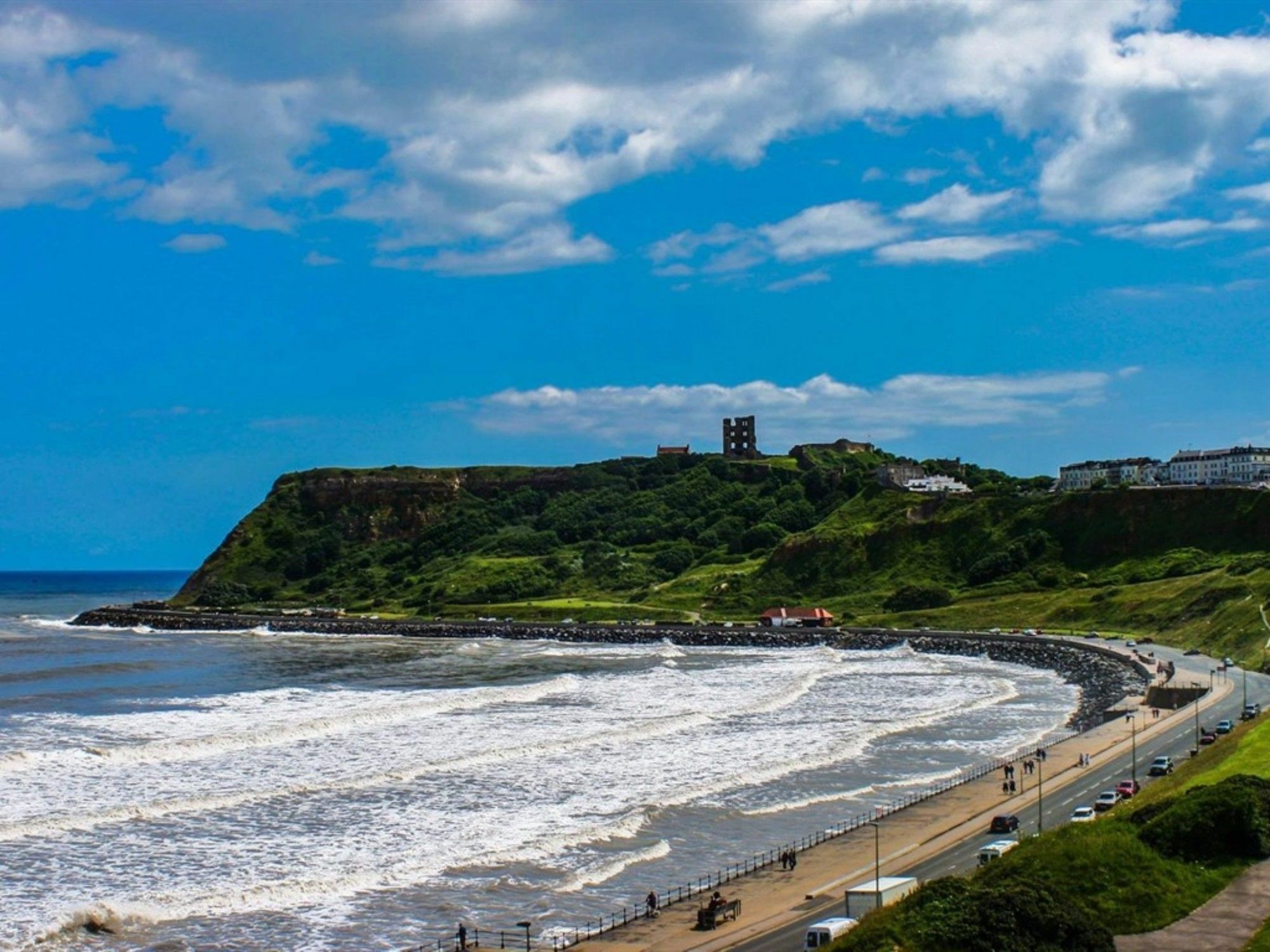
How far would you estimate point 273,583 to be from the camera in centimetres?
19175

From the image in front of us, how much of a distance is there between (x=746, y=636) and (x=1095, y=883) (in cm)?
8922

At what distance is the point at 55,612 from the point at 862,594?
380ft

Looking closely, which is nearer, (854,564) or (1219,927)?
(1219,927)

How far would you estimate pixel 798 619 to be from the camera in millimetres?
119500

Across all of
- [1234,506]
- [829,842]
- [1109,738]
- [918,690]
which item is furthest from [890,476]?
[829,842]

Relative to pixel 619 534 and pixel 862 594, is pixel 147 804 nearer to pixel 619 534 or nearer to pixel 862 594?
pixel 862 594

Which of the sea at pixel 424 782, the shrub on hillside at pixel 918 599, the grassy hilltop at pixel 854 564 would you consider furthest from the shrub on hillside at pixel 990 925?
the shrub on hillside at pixel 918 599

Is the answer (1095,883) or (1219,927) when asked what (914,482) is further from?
(1219,927)

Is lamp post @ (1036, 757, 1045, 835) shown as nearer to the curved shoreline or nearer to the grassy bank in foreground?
the grassy bank in foreground

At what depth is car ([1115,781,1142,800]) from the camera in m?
39.8

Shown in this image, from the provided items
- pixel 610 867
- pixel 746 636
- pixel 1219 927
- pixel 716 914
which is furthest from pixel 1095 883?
pixel 746 636

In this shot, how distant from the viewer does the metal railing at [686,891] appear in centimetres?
2861

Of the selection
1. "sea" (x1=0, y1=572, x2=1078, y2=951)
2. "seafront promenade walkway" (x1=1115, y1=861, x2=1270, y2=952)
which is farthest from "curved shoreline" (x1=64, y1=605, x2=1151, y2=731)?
"seafront promenade walkway" (x1=1115, y1=861, x2=1270, y2=952)

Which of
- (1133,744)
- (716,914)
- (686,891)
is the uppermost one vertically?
(1133,744)
